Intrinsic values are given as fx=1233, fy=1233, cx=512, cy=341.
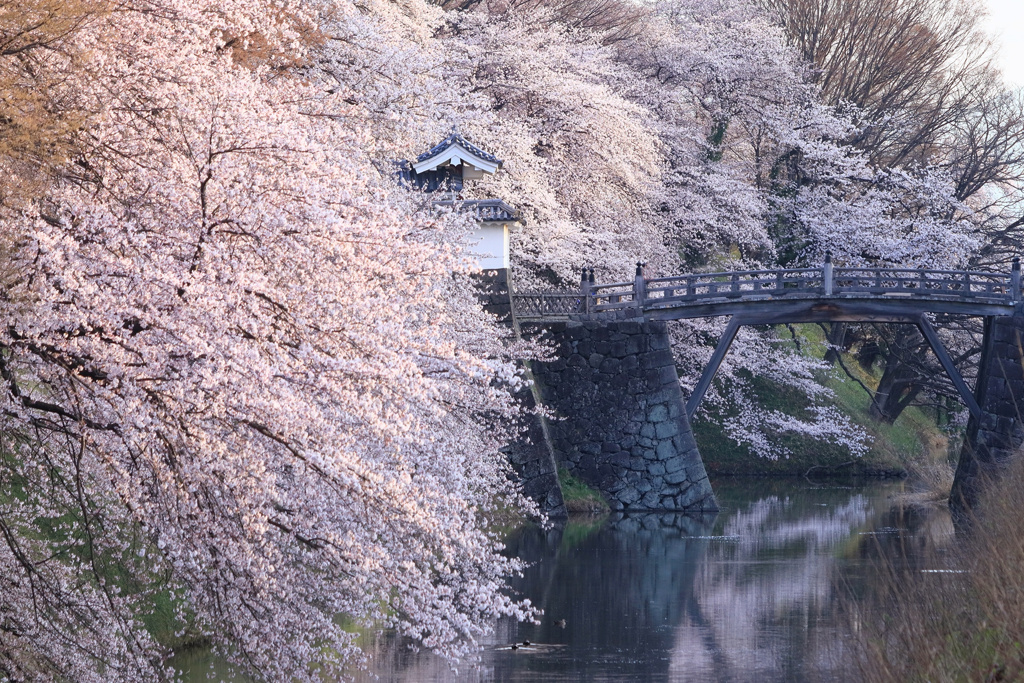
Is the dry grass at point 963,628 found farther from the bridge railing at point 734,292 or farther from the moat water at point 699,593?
the bridge railing at point 734,292

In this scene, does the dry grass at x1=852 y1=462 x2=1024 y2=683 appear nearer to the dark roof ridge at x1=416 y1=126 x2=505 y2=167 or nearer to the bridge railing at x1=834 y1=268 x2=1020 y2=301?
the dark roof ridge at x1=416 y1=126 x2=505 y2=167

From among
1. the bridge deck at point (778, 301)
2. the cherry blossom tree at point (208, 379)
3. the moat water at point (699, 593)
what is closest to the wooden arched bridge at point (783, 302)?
the bridge deck at point (778, 301)

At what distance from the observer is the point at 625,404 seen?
2461 centimetres

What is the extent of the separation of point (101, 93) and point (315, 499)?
3164 millimetres

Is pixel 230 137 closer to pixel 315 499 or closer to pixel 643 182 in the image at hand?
→ pixel 315 499

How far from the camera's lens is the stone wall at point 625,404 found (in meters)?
24.6

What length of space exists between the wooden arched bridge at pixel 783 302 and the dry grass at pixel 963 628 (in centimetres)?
1500

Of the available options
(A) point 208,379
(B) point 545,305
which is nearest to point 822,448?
(B) point 545,305

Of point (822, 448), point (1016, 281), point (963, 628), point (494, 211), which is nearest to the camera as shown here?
point (963, 628)

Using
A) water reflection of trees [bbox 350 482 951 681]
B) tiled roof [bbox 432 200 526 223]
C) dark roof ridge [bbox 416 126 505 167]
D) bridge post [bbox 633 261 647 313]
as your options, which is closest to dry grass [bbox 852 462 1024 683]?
water reflection of trees [bbox 350 482 951 681]

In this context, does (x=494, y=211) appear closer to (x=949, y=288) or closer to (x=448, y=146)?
(x=448, y=146)

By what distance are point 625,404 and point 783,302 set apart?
3712 mm

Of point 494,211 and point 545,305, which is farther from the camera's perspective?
point 545,305

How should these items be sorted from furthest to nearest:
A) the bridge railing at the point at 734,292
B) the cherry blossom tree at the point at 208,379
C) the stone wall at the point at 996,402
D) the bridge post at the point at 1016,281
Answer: the bridge railing at the point at 734,292, the bridge post at the point at 1016,281, the stone wall at the point at 996,402, the cherry blossom tree at the point at 208,379
